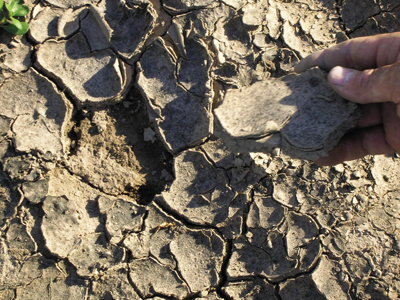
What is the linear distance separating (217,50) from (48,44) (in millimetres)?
1099

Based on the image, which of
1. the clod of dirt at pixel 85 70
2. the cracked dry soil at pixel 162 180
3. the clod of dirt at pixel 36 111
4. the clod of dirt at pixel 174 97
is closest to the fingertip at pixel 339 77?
the cracked dry soil at pixel 162 180

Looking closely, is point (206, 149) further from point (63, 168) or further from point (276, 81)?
point (63, 168)

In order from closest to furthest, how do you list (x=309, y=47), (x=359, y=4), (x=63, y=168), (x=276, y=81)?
(x=276, y=81)
(x=63, y=168)
(x=309, y=47)
(x=359, y=4)

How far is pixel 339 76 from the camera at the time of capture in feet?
5.91

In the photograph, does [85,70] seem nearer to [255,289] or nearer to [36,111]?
[36,111]

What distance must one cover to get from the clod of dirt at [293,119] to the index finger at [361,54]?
0.46ft

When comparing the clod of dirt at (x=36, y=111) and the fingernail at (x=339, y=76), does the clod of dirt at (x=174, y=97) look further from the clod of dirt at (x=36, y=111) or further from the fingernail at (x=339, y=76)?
the fingernail at (x=339, y=76)

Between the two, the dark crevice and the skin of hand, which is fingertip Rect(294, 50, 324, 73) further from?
the dark crevice

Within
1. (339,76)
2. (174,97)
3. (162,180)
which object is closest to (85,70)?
(174,97)

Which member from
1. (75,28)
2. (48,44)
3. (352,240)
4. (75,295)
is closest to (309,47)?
(352,240)

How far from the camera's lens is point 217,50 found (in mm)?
2242

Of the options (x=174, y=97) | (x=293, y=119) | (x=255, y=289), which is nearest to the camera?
(x=293, y=119)

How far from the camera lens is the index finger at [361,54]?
1907 mm

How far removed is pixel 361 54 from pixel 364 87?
349 millimetres
